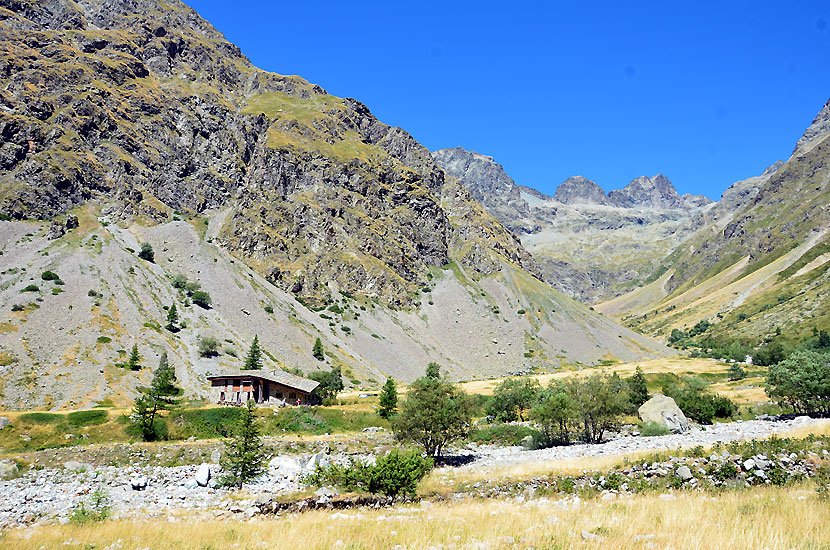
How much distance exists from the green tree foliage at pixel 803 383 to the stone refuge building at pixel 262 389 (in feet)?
175

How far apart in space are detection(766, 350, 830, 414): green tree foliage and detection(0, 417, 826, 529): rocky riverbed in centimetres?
423

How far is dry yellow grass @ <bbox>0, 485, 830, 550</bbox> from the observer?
38.1 feet

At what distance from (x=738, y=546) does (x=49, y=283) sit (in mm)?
105161

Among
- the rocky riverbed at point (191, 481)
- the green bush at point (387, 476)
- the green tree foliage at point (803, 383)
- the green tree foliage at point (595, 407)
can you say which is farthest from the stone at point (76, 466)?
the green tree foliage at point (803, 383)

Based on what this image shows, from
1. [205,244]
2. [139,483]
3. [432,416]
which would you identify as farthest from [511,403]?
[205,244]

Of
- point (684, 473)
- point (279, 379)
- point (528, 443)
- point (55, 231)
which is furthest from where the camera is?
point (55, 231)

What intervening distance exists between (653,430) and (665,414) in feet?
9.78

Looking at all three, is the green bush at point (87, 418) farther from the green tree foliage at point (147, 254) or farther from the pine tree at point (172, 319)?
the green tree foliage at point (147, 254)

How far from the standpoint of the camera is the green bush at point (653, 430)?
146ft

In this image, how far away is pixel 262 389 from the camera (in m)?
65.2

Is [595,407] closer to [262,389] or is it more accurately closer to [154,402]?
[262,389]

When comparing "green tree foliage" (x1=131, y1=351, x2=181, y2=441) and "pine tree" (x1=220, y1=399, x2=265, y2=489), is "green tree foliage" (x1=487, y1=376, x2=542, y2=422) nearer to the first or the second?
"pine tree" (x1=220, y1=399, x2=265, y2=489)

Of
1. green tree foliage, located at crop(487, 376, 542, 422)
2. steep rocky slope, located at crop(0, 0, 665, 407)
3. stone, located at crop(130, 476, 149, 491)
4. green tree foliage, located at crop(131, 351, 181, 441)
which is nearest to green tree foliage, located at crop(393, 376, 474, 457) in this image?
stone, located at crop(130, 476, 149, 491)

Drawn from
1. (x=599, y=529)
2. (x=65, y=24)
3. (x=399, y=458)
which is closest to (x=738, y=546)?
(x=599, y=529)
